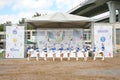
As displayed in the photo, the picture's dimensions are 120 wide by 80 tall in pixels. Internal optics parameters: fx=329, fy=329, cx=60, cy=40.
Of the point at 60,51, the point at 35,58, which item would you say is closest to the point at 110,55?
Result: the point at 60,51

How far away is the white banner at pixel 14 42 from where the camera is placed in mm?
25438

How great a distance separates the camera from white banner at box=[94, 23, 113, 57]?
25.4 meters

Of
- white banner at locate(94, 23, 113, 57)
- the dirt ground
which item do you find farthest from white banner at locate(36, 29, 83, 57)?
the dirt ground

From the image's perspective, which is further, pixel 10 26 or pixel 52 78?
pixel 10 26

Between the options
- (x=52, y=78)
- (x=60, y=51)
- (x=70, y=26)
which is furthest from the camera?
(x=70, y=26)

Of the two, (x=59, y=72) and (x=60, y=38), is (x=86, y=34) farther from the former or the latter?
(x=59, y=72)

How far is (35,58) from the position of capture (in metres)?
25.0

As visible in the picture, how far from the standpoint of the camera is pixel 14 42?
2553 centimetres

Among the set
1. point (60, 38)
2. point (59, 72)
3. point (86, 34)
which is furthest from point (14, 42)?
point (59, 72)

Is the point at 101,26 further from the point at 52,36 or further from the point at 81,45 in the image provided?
the point at 52,36

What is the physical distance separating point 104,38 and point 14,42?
6997 millimetres

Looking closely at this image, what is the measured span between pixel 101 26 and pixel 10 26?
710cm

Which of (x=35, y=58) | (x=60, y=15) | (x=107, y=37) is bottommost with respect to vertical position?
(x=35, y=58)

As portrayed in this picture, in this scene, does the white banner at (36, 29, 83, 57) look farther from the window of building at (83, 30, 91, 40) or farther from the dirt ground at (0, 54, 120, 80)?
the dirt ground at (0, 54, 120, 80)
